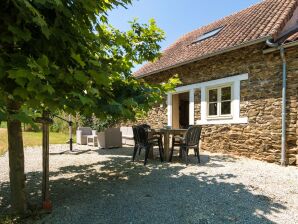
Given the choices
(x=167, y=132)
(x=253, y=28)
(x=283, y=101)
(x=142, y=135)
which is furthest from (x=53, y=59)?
(x=253, y=28)

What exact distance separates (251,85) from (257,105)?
63 centimetres

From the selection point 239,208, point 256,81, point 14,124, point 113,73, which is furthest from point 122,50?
point 256,81

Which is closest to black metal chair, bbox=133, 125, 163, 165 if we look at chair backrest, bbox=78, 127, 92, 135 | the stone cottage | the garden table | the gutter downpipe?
the garden table

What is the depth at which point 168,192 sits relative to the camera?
434cm

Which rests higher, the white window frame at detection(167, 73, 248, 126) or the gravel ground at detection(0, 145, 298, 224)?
the white window frame at detection(167, 73, 248, 126)

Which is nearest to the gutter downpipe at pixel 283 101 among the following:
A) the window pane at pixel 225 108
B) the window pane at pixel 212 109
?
the window pane at pixel 225 108

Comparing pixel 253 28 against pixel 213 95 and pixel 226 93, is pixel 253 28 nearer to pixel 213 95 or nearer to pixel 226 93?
pixel 226 93

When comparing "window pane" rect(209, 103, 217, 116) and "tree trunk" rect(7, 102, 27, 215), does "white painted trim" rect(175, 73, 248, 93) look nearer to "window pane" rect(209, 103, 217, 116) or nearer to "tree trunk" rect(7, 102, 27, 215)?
"window pane" rect(209, 103, 217, 116)

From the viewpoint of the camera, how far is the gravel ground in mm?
3363

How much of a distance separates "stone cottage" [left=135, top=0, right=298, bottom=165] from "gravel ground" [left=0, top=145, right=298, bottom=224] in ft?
3.08

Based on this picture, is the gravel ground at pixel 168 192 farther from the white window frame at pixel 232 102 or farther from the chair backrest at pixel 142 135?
the white window frame at pixel 232 102

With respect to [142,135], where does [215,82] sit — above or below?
above

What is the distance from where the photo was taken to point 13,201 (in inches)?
138

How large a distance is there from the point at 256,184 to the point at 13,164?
4174 millimetres
